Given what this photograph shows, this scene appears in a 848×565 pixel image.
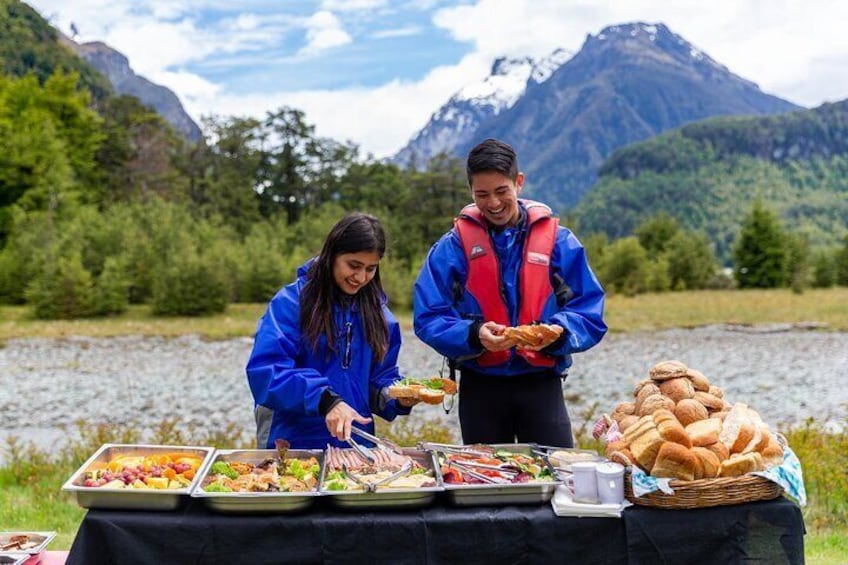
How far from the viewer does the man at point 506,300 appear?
13.0 feet

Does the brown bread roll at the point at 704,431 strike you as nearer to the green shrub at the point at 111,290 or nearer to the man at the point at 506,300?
the man at the point at 506,300

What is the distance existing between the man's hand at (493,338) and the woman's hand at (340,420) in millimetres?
668

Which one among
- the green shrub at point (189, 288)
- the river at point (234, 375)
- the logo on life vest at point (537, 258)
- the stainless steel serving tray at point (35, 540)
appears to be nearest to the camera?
the stainless steel serving tray at point (35, 540)

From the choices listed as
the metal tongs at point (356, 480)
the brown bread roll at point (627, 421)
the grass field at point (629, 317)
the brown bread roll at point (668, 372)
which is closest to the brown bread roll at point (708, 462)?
the brown bread roll at point (627, 421)

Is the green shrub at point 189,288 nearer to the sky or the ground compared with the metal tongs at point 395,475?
nearer to the ground

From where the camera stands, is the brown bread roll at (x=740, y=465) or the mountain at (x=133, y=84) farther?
the mountain at (x=133, y=84)

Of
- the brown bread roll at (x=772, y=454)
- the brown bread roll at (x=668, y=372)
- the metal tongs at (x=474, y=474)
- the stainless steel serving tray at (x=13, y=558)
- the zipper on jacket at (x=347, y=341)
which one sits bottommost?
the stainless steel serving tray at (x=13, y=558)

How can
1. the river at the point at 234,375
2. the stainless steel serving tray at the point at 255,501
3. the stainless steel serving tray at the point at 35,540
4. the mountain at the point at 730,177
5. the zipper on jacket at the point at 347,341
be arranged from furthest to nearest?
the mountain at the point at 730,177
the river at the point at 234,375
the zipper on jacket at the point at 347,341
the stainless steel serving tray at the point at 35,540
the stainless steel serving tray at the point at 255,501

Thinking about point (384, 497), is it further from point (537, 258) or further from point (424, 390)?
point (537, 258)

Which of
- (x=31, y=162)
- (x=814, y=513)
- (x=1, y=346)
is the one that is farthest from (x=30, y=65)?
(x=814, y=513)

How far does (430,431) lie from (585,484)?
216 inches

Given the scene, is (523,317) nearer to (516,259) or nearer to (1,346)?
(516,259)

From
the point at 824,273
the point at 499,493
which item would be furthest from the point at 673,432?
the point at 824,273

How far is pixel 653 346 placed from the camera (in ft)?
80.2
